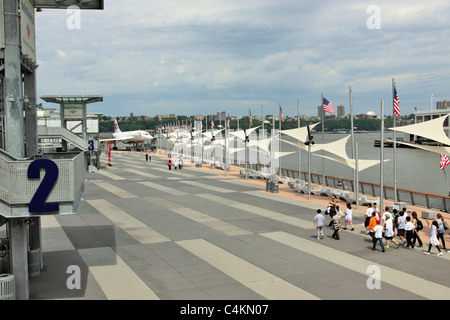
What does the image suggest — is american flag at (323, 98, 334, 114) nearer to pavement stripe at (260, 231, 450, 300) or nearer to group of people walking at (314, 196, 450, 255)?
group of people walking at (314, 196, 450, 255)

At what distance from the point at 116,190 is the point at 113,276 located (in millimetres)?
21791

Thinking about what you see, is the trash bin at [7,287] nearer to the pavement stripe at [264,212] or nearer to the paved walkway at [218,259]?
the paved walkway at [218,259]

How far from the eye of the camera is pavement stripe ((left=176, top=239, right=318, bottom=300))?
12477 mm

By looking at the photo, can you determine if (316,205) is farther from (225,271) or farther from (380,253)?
(225,271)

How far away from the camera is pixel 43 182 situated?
11.1 metres

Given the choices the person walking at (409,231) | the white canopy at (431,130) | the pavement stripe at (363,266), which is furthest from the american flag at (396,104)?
the pavement stripe at (363,266)

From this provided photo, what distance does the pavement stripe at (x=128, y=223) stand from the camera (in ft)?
63.1

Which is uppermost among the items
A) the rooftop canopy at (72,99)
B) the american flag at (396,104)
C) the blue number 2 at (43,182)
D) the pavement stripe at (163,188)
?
the rooftop canopy at (72,99)

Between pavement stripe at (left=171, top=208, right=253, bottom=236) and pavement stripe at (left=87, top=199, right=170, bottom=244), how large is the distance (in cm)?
294

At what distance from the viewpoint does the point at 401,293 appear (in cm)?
1254

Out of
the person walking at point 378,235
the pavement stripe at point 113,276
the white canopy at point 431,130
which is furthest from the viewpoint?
the white canopy at point 431,130

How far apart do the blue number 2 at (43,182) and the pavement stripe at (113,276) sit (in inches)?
126

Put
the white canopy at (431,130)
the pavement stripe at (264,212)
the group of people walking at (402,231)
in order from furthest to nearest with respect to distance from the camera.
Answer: the pavement stripe at (264,212) → the white canopy at (431,130) → the group of people walking at (402,231)

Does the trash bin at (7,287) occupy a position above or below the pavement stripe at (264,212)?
above
